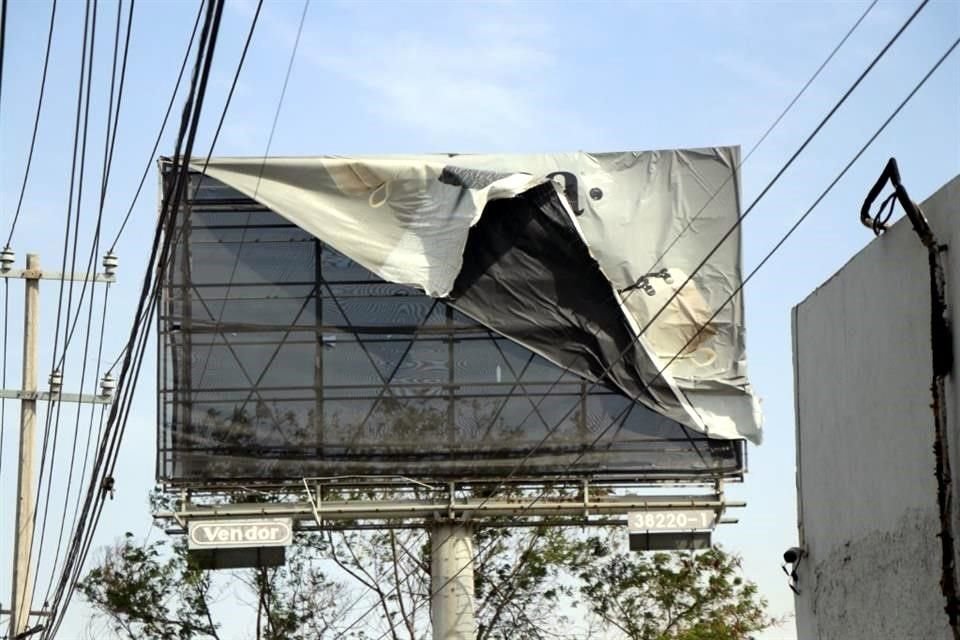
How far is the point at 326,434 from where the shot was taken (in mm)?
19828

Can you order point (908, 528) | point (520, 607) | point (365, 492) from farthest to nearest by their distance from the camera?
point (520, 607)
point (365, 492)
point (908, 528)

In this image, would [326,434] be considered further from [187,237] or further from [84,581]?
[84,581]

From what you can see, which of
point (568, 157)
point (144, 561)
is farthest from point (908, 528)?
point (144, 561)

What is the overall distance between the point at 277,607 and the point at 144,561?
256cm

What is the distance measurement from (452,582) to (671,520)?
271 cm

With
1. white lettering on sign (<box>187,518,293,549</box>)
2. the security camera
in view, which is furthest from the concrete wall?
white lettering on sign (<box>187,518,293,549</box>)

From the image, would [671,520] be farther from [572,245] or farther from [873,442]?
[873,442]

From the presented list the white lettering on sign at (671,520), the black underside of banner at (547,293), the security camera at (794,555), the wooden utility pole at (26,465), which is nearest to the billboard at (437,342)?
the black underside of banner at (547,293)

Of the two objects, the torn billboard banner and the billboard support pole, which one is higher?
the torn billboard banner

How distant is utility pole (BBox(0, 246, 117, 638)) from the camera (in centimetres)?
2112

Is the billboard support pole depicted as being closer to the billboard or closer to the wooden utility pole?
the billboard

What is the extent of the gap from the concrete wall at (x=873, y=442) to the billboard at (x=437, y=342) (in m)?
10.2

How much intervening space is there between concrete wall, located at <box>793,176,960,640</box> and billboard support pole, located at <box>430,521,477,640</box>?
34.7ft

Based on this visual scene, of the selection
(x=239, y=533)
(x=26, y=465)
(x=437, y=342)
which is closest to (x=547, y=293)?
(x=437, y=342)
